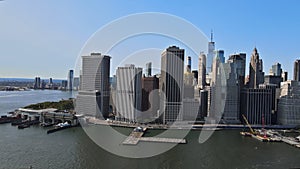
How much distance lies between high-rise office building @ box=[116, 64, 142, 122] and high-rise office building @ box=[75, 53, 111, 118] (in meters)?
1.08

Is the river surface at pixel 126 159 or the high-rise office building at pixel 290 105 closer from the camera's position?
the river surface at pixel 126 159

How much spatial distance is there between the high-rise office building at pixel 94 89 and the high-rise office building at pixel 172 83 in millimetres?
2625

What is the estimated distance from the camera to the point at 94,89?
41.3 ft

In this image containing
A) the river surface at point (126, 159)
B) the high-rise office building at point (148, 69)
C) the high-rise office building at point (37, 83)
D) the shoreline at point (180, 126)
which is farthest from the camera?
the high-rise office building at point (37, 83)

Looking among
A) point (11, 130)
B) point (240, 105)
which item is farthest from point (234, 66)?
point (11, 130)

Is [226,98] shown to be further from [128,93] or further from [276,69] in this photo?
[276,69]

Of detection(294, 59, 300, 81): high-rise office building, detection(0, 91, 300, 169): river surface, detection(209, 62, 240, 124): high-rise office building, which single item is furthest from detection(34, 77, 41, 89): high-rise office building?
detection(294, 59, 300, 81): high-rise office building

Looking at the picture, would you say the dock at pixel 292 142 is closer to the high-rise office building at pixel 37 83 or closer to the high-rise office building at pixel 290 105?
the high-rise office building at pixel 290 105

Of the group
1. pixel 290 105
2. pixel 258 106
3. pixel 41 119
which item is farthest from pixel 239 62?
pixel 41 119

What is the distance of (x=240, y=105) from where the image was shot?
13.3m

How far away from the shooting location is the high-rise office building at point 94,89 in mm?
12055

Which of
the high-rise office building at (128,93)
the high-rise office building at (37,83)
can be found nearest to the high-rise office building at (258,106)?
the high-rise office building at (128,93)

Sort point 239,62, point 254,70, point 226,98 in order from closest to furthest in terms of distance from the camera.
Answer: point 226,98 < point 254,70 < point 239,62

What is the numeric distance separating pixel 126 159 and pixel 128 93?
5.94 metres
